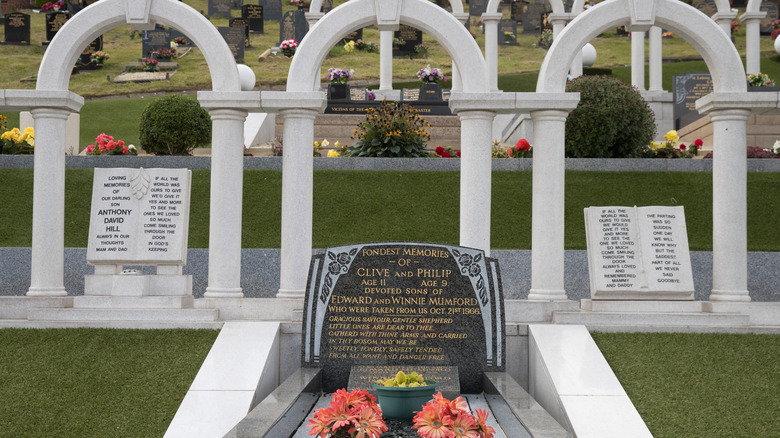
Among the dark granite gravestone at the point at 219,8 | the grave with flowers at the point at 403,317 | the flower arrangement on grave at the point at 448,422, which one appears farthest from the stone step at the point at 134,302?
the dark granite gravestone at the point at 219,8

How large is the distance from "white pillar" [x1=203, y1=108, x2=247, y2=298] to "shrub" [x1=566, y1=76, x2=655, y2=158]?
813 centimetres

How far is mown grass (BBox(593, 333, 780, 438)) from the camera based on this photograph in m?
6.72

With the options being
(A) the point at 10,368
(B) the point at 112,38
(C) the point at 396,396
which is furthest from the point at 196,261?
(B) the point at 112,38

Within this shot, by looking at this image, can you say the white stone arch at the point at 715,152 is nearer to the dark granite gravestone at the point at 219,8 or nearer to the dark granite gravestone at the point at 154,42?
the dark granite gravestone at the point at 154,42

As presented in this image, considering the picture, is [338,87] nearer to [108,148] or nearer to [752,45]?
[108,148]

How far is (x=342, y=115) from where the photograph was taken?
68.5 feet

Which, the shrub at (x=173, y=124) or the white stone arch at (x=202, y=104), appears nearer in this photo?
the white stone arch at (x=202, y=104)

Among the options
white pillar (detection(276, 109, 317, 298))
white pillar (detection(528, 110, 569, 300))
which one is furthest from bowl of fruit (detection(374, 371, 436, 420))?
white pillar (detection(528, 110, 569, 300))

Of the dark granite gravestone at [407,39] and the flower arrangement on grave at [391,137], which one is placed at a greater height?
Answer: the dark granite gravestone at [407,39]

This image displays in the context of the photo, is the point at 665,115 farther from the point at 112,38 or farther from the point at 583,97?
the point at 112,38

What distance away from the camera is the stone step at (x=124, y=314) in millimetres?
9305

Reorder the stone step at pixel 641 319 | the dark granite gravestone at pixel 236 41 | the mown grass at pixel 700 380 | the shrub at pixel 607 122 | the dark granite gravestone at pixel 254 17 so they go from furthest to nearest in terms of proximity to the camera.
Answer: the dark granite gravestone at pixel 254 17
the dark granite gravestone at pixel 236 41
the shrub at pixel 607 122
the stone step at pixel 641 319
the mown grass at pixel 700 380

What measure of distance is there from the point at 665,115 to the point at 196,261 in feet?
51.4

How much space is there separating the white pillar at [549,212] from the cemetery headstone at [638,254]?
16.6 inches
